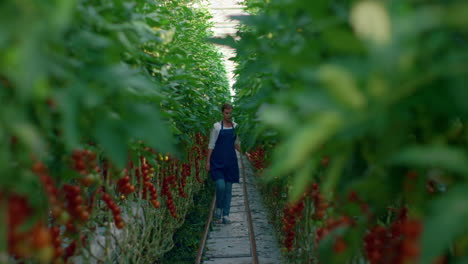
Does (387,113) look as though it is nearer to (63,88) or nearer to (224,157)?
(63,88)

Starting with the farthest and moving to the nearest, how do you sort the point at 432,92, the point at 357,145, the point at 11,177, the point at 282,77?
the point at 282,77
the point at 357,145
the point at 11,177
the point at 432,92

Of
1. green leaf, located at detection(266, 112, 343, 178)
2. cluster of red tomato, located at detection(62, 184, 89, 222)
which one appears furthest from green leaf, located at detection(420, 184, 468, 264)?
cluster of red tomato, located at detection(62, 184, 89, 222)

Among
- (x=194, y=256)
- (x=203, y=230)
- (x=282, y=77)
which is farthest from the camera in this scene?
(x=203, y=230)

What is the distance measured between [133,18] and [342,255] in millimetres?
1404

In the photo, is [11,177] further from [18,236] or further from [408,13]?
[408,13]

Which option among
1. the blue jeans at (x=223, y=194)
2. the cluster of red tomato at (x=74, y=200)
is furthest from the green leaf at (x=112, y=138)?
the blue jeans at (x=223, y=194)

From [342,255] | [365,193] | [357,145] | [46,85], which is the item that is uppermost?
[46,85]

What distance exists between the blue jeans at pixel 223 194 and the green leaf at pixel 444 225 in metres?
6.91

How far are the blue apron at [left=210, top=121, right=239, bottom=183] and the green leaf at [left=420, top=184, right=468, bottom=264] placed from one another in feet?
22.4

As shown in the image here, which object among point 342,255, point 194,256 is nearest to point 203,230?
point 194,256

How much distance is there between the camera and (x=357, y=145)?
1452 mm

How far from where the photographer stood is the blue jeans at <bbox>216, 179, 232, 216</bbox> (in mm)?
7707

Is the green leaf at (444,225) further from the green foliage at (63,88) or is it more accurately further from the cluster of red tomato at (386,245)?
the green foliage at (63,88)

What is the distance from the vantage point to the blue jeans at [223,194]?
7.71m
